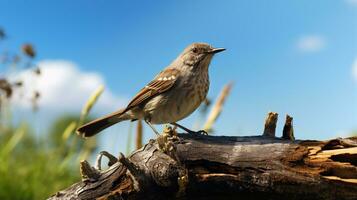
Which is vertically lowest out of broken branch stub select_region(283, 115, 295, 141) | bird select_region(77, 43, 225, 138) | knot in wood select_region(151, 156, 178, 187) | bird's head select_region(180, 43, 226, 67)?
knot in wood select_region(151, 156, 178, 187)

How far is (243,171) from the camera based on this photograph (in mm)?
3926

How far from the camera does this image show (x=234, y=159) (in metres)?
3.96

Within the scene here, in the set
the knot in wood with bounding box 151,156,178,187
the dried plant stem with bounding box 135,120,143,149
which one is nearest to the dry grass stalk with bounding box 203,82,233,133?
the dried plant stem with bounding box 135,120,143,149

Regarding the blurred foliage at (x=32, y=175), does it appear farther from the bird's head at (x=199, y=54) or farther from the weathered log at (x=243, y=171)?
the weathered log at (x=243, y=171)

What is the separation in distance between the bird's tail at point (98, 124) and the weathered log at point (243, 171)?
5.02 ft

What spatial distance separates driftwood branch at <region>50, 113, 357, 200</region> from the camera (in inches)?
152

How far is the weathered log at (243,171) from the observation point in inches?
152

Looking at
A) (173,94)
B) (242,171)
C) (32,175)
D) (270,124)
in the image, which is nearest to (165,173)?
(242,171)

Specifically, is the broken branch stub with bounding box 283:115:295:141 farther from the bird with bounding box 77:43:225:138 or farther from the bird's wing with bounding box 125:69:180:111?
the bird's wing with bounding box 125:69:180:111

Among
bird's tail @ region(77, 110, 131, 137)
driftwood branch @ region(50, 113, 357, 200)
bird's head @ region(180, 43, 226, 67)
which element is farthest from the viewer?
bird's tail @ region(77, 110, 131, 137)

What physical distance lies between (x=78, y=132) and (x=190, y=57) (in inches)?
50.3

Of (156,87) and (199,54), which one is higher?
(199,54)

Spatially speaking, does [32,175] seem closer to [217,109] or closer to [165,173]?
[217,109]

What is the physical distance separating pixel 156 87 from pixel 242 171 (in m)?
1.47
